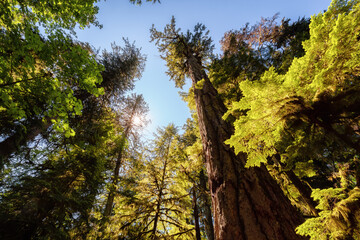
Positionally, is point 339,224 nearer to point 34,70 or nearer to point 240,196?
point 240,196

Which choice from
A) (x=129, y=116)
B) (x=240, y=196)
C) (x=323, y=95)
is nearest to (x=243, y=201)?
(x=240, y=196)

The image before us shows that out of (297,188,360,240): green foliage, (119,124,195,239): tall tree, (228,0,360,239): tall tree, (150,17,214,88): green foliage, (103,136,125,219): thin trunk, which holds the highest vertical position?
(150,17,214,88): green foliage

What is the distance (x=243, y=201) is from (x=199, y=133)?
4414 millimetres

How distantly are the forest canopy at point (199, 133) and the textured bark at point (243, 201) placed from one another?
0.01 meters

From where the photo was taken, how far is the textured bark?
1394 mm

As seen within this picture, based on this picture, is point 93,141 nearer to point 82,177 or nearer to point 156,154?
point 82,177

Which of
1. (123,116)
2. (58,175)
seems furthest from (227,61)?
(123,116)

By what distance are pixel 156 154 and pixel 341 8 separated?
7705 mm

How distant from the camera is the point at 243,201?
1627 mm

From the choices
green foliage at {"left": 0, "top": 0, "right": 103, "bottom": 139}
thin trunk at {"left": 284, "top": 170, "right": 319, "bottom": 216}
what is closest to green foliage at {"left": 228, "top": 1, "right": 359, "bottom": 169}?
thin trunk at {"left": 284, "top": 170, "right": 319, "bottom": 216}

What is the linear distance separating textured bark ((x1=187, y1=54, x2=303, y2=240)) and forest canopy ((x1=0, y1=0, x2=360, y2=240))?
0.01m

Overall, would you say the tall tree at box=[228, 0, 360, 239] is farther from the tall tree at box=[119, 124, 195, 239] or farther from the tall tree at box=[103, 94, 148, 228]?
the tall tree at box=[103, 94, 148, 228]

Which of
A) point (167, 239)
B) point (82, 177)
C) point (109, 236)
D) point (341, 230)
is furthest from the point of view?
point (82, 177)

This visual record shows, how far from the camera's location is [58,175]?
19.5ft
